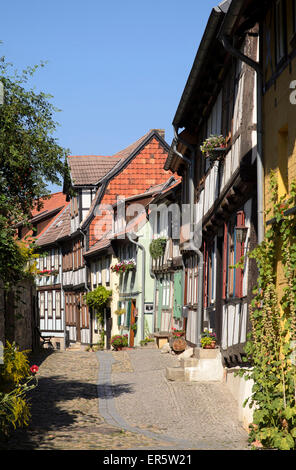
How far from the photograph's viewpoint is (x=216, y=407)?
A: 13.3m

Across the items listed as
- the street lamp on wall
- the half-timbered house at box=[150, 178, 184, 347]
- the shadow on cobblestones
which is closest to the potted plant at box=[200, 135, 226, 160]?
the street lamp on wall

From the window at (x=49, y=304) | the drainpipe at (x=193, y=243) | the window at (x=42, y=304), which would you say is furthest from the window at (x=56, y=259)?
the drainpipe at (x=193, y=243)

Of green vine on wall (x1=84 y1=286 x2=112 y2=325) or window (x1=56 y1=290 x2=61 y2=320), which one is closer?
green vine on wall (x1=84 y1=286 x2=112 y2=325)

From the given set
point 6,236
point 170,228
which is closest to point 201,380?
point 6,236

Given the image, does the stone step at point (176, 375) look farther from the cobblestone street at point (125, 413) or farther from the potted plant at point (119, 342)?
Answer: the potted plant at point (119, 342)

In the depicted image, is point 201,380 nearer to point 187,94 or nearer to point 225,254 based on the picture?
point 225,254

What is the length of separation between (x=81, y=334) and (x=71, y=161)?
9617 mm

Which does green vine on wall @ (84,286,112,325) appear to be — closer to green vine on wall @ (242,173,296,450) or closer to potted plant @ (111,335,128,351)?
potted plant @ (111,335,128,351)

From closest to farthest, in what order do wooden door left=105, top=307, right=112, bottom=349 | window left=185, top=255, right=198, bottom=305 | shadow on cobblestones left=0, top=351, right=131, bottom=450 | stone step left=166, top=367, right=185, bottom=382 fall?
shadow on cobblestones left=0, top=351, right=131, bottom=450, stone step left=166, top=367, right=185, bottom=382, window left=185, top=255, right=198, bottom=305, wooden door left=105, top=307, right=112, bottom=349

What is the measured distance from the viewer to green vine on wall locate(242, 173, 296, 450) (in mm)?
8828

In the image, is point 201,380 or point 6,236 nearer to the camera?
point 6,236

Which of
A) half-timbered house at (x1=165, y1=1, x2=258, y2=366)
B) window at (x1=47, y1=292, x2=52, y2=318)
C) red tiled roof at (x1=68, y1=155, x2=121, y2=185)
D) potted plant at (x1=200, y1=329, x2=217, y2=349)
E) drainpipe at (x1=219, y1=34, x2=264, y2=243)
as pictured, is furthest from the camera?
window at (x1=47, y1=292, x2=52, y2=318)

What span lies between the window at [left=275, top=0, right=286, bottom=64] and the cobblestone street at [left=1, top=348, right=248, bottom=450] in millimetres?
5121

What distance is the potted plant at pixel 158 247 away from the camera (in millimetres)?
29133
